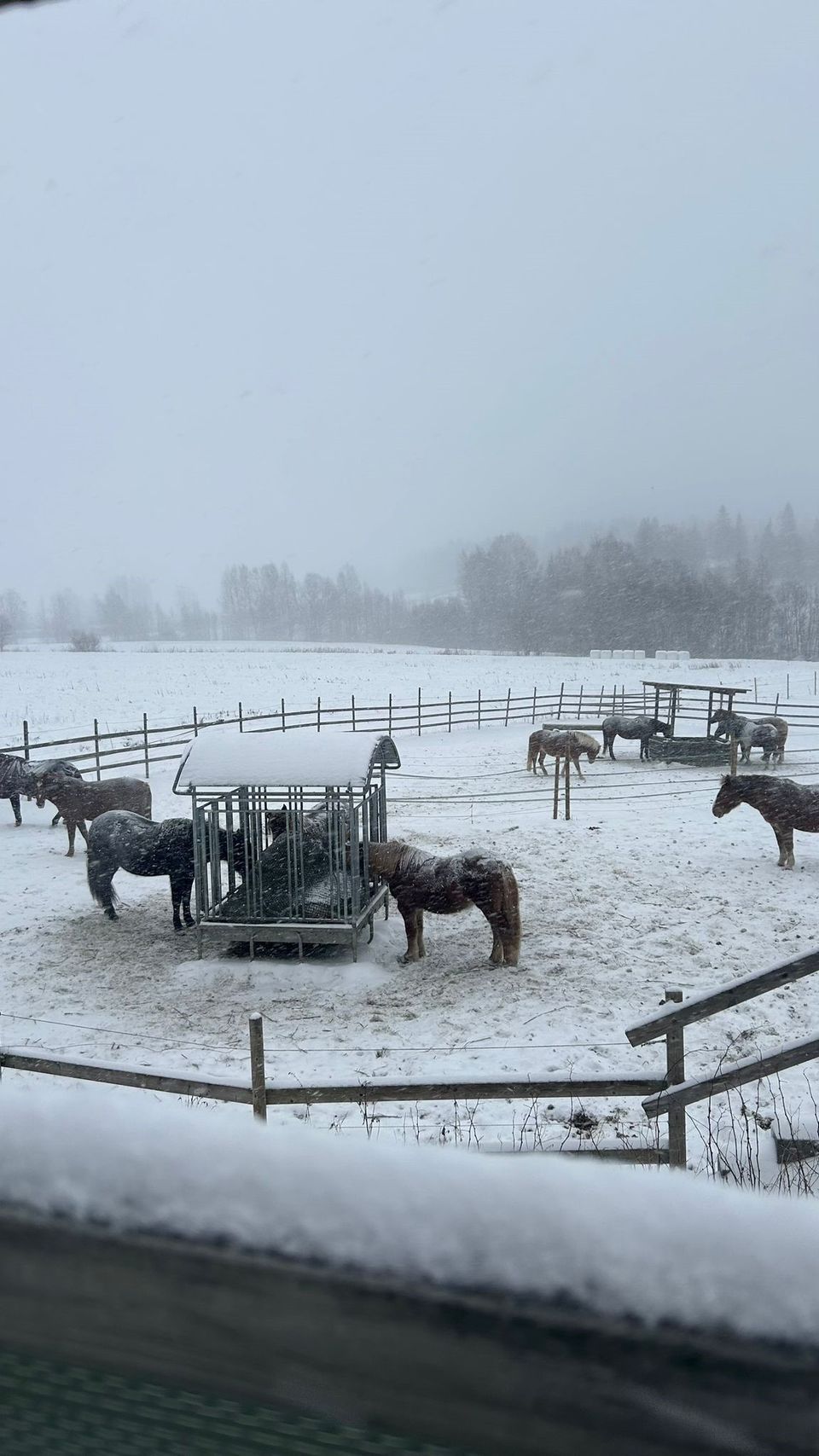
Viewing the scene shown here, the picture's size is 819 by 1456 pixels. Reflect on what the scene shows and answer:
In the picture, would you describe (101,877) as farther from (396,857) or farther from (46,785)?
(46,785)

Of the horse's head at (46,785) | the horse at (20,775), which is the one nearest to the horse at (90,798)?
the horse's head at (46,785)

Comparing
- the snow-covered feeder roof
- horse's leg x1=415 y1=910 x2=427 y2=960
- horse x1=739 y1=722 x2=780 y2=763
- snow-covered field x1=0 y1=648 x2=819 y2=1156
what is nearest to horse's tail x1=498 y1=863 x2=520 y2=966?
snow-covered field x1=0 y1=648 x2=819 y2=1156

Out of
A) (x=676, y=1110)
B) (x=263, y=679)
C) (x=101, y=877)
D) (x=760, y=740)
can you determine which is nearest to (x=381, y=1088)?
(x=676, y=1110)

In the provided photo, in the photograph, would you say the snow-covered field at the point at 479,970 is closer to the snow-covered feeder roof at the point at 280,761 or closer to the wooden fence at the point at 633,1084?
the wooden fence at the point at 633,1084

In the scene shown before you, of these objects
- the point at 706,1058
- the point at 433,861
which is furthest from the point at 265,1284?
the point at 433,861

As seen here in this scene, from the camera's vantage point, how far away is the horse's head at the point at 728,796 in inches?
402

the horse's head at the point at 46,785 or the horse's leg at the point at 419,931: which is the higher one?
the horse's head at the point at 46,785

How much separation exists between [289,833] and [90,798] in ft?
14.5

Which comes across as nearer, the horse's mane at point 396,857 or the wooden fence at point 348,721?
the horse's mane at point 396,857

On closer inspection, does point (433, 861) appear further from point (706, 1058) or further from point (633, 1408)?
point (633, 1408)

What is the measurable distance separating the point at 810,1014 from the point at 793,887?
3280mm

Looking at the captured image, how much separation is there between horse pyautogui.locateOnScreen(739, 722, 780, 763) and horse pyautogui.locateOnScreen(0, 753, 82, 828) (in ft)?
37.7

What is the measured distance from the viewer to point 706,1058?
5434mm

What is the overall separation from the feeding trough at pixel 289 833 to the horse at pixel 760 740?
32.5 feet
